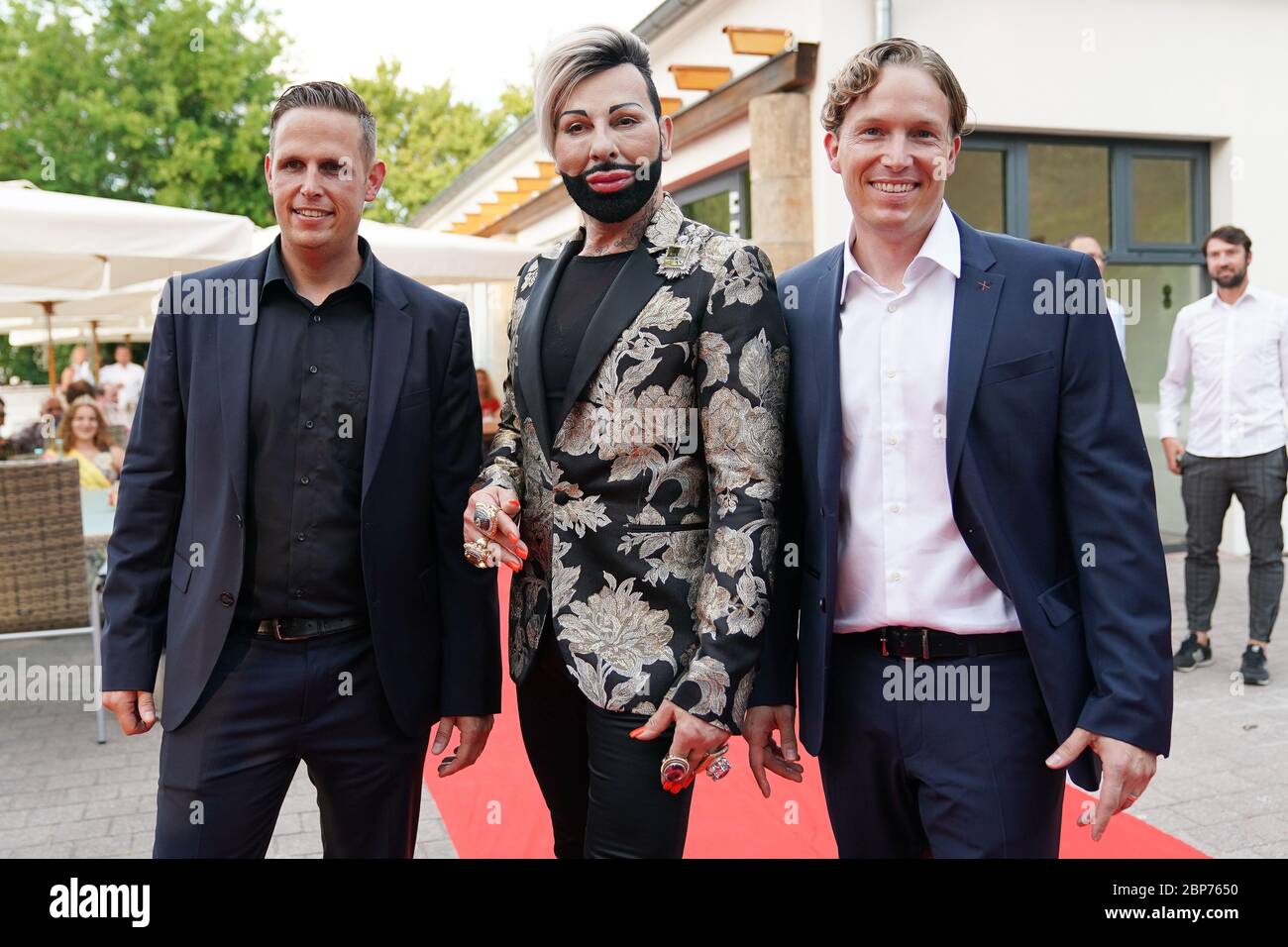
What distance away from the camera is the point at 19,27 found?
29953 mm

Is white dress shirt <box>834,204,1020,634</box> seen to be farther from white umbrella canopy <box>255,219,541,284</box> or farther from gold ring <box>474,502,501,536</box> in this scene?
white umbrella canopy <box>255,219,541,284</box>

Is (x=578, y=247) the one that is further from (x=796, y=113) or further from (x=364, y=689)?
(x=796, y=113)

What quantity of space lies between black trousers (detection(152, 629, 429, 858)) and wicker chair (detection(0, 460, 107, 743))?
4027mm

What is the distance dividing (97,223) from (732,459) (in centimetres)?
483

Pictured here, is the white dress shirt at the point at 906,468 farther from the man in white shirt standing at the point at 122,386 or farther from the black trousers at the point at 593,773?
the man in white shirt standing at the point at 122,386

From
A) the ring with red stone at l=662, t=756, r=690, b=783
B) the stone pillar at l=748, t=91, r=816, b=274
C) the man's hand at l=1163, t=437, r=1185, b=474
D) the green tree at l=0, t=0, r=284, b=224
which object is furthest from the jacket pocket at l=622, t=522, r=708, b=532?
the green tree at l=0, t=0, r=284, b=224

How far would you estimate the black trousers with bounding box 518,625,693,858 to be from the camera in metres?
2.14

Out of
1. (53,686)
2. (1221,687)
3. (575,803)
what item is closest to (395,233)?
(53,686)

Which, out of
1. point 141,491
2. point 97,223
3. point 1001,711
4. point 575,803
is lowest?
point 575,803

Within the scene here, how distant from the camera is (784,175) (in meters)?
8.31

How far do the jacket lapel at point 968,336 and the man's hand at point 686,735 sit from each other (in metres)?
0.64

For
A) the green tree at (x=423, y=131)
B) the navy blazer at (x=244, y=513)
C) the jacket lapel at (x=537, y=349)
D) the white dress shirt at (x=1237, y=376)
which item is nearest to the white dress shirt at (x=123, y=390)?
the white dress shirt at (x=1237, y=376)

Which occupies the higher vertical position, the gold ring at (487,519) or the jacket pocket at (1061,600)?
the gold ring at (487,519)

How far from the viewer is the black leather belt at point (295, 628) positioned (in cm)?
238
